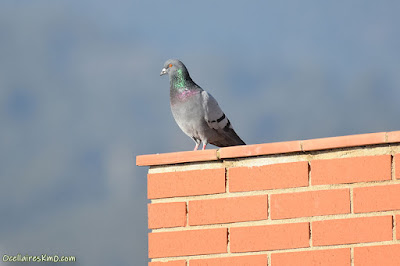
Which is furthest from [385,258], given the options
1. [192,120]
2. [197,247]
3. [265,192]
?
[192,120]

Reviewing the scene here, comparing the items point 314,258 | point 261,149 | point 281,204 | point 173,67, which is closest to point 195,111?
point 173,67

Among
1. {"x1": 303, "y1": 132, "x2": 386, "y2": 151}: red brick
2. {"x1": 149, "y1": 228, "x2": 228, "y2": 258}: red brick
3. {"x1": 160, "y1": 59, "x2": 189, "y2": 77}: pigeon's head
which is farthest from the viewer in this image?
{"x1": 160, "y1": 59, "x2": 189, "y2": 77}: pigeon's head

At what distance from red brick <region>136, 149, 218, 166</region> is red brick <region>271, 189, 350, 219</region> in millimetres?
372

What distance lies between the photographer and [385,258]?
283 cm

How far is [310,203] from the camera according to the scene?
2.96m

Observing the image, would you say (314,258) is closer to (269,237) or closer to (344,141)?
(269,237)

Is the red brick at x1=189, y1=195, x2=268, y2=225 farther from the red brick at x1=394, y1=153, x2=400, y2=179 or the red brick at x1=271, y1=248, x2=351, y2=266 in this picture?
the red brick at x1=394, y1=153, x2=400, y2=179

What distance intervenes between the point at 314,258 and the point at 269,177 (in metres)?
0.41

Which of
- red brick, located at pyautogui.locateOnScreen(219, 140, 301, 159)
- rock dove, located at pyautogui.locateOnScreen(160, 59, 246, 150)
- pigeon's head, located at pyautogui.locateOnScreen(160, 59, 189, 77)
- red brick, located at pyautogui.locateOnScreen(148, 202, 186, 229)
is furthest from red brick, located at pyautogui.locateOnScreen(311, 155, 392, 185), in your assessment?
pigeon's head, located at pyautogui.locateOnScreen(160, 59, 189, 77)

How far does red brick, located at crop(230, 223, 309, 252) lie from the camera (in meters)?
2.94

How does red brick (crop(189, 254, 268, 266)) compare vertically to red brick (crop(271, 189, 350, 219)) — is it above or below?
below

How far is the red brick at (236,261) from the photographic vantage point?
9.74 feet

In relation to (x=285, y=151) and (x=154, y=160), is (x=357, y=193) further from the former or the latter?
(x=154, y=160)

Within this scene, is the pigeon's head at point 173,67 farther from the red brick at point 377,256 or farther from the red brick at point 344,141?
the red brick at point 377,256
